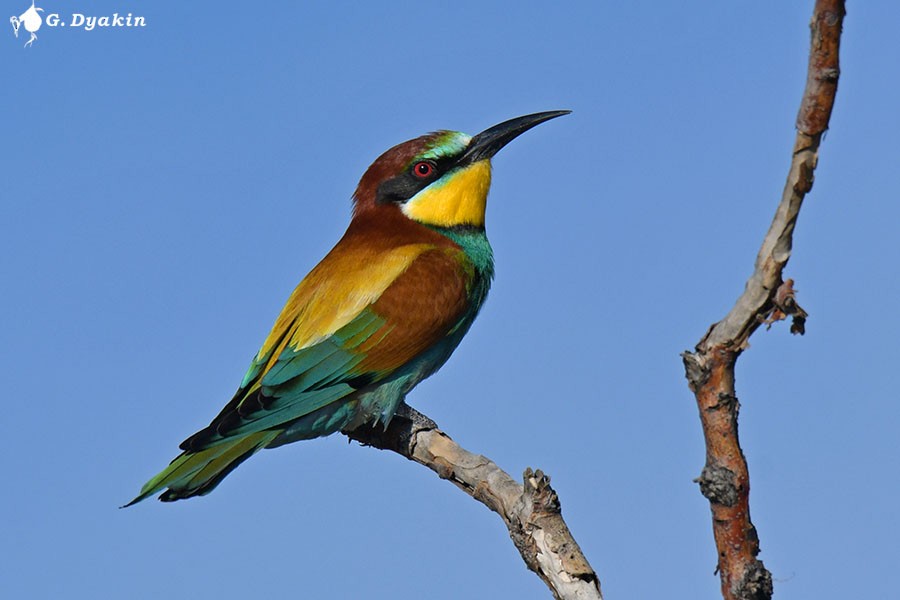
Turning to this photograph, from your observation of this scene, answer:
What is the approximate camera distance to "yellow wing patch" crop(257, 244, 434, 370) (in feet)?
11.9

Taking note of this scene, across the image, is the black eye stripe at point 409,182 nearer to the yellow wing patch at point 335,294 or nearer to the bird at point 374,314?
the bird at point 374,314

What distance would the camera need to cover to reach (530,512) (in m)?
2.62

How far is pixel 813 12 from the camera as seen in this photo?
1848 millimetres

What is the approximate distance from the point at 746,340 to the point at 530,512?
842 millimetres

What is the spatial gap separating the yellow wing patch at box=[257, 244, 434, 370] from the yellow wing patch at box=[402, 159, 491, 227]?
0.18m

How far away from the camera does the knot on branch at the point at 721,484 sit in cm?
207

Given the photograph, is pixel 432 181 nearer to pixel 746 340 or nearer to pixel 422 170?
pixel 422 170

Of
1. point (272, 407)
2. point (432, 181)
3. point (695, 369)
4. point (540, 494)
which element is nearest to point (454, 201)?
point (432, 181)

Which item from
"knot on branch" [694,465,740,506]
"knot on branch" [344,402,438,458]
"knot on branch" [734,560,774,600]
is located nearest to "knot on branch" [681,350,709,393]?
"knot on branch" [694,465,740,506]

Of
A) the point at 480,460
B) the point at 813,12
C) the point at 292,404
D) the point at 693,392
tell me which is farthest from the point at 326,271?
the point at 813,12

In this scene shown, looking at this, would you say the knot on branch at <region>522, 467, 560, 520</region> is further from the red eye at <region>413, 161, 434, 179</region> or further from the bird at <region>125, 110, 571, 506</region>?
the red eye at <region>413, 161, 434, 179</region>

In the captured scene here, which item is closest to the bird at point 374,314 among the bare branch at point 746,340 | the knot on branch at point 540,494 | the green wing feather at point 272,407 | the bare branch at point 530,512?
the green wing feather at point 272,407

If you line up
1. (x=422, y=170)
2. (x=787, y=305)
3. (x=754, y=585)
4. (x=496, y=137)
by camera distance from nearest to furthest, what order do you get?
1. (x=787, y=305)
2. (x=754, y=585)
3. (x=422, y=170)
4. (x=496, y=137)

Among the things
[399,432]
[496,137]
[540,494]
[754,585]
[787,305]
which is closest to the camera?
[787,305]
